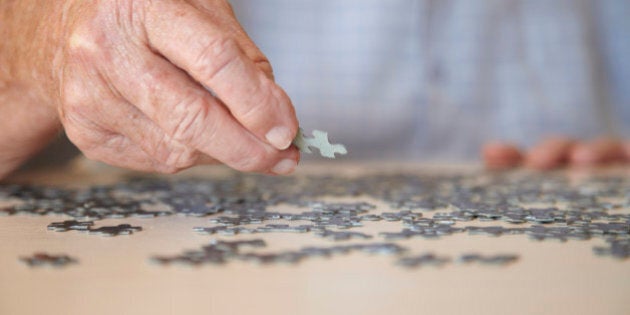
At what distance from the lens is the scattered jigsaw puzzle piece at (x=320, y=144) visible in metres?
1.77

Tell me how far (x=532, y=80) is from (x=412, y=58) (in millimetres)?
993

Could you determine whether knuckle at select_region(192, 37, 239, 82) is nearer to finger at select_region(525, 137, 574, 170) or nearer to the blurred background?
finger at select_region(525, 137, 574, 170)

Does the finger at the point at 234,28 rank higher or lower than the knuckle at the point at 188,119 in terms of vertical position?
higher

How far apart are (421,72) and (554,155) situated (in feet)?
4.09

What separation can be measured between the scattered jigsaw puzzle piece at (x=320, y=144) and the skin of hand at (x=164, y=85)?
1.1 inches

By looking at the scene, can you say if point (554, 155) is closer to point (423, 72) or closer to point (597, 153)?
point (597, 153)

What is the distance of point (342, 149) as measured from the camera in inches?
69.4

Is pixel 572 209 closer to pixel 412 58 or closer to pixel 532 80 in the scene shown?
pixel 412 58

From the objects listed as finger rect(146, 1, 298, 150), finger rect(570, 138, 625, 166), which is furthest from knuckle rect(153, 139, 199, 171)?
finger rect(570, 138, 625, 166)

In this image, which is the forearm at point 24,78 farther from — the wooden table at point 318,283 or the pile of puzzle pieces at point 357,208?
the wooden table at point 318,283

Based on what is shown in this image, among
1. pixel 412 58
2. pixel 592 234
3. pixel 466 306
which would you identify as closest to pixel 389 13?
pixel 412 58

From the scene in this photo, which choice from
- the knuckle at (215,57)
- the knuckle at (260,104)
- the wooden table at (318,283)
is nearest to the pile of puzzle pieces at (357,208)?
the wooden table at (318,283)

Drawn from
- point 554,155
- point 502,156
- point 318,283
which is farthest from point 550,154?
point 318,283

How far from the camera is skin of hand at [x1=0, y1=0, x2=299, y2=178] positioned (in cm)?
163
